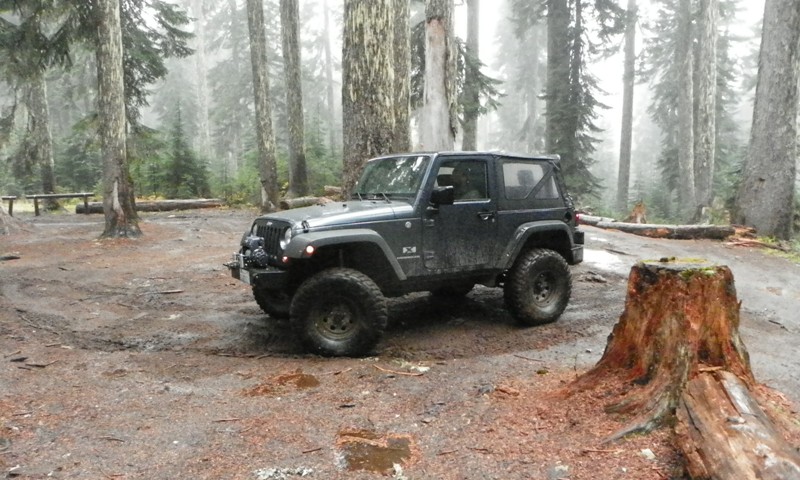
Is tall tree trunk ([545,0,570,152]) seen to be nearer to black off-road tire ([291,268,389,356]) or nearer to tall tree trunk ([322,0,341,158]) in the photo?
tall tree trunk ([322,0,341,158])

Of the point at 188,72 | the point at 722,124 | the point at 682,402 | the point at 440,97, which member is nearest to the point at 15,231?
the point at 440,97

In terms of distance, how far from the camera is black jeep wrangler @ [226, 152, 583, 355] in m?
5.44

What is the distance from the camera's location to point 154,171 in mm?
22828

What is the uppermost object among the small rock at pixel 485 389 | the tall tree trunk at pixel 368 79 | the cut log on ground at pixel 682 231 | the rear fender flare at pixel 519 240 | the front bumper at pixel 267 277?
the tall tree trunk at pixel 368 79

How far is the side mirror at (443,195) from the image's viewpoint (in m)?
5.77

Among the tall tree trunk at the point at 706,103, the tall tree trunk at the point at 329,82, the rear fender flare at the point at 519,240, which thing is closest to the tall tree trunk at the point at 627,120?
the tall tree trunk at the point at 706,103

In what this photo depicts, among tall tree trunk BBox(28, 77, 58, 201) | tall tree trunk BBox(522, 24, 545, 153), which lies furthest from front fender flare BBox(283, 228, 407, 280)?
tall tree trunk BBox(522, 24, 545, 153)

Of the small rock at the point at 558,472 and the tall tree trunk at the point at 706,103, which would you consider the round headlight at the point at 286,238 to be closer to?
the small rock at the point at 558,472

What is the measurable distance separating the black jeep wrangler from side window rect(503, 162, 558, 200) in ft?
0.05

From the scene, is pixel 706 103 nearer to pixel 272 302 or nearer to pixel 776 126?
pixel 776 126

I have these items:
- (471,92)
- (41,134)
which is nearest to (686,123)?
(471,92)

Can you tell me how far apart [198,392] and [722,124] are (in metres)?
34.5

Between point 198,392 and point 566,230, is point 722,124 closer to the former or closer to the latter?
point 566,230

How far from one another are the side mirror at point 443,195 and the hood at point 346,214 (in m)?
0.29
